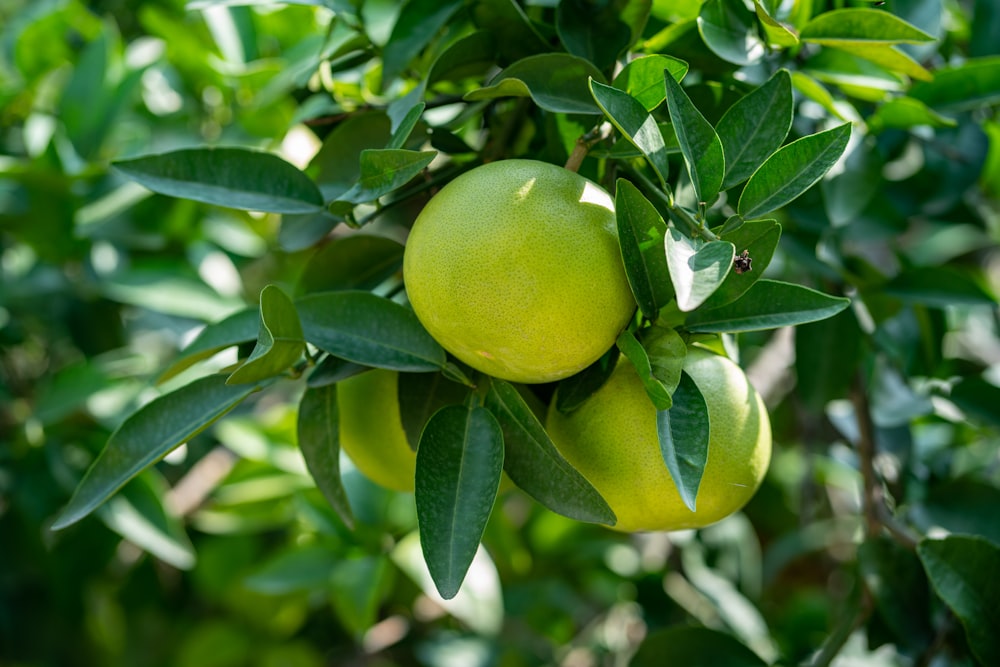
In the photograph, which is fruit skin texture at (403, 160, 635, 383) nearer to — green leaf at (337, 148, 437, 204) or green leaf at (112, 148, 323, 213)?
green leaf at (337, 148, 437, 204)

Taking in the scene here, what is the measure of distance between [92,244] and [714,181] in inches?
40.9

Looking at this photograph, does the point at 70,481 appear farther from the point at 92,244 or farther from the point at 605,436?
the point at 605,436

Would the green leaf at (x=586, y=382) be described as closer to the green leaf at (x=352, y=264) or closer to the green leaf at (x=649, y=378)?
the green leaf at (x=649, y=378)

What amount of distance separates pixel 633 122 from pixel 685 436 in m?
0.18

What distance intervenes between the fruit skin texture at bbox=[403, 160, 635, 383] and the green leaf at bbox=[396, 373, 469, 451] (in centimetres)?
11

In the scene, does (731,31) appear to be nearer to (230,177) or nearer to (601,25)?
(601,25)

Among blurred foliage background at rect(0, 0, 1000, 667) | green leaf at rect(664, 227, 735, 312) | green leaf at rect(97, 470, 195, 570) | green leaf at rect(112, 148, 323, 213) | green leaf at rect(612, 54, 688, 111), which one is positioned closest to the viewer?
green leaf at rect(664, 227, 735, 312)

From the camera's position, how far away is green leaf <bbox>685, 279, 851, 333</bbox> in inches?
21.3

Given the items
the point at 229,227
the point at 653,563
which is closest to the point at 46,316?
the point at 229,227

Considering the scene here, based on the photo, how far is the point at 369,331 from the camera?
0.62m

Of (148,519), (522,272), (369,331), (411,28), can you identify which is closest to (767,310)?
(522,272)

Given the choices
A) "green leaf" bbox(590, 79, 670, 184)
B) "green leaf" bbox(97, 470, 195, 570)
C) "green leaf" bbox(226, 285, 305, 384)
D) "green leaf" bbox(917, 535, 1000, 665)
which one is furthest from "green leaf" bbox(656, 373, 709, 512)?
"green leaf" bbox(97, 470, 195, 570)

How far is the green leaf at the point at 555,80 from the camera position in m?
0.60

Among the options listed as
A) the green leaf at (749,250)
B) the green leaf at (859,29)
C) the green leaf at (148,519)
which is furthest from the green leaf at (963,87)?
the green leaf at (148,519)
